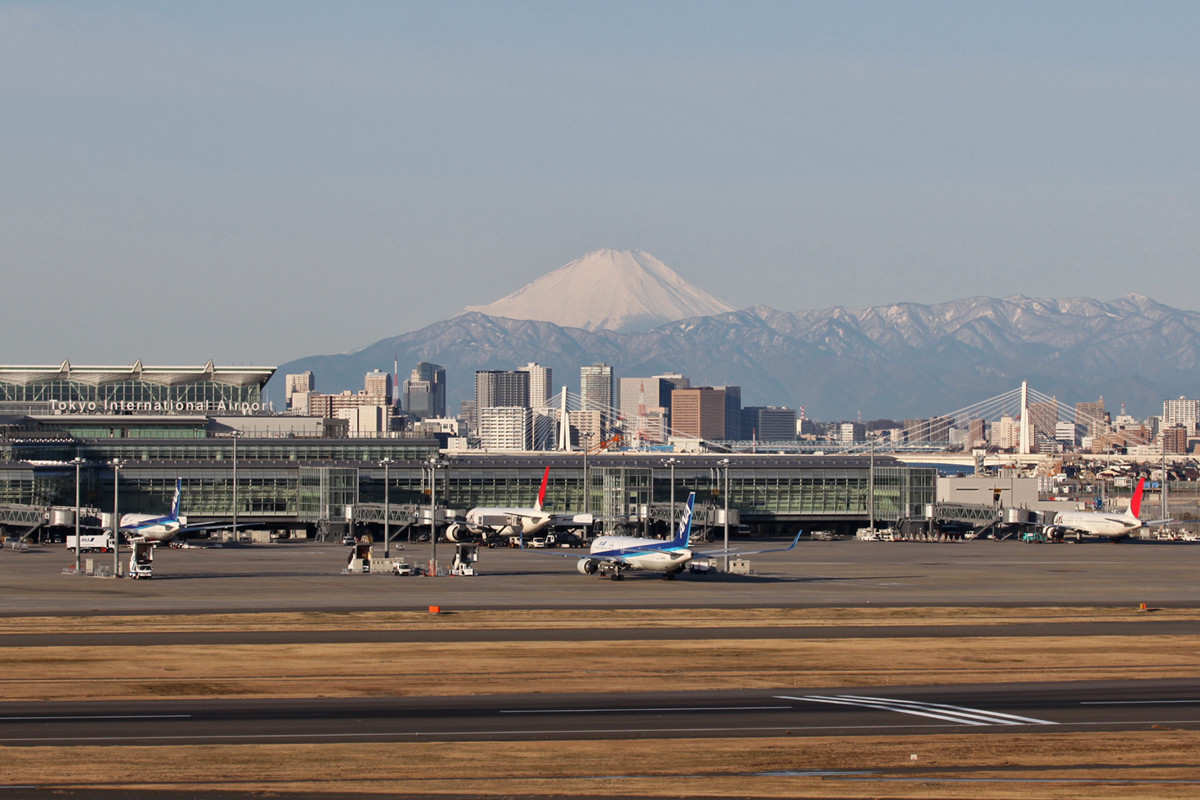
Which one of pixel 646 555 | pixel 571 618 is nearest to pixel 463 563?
pixel 646 555

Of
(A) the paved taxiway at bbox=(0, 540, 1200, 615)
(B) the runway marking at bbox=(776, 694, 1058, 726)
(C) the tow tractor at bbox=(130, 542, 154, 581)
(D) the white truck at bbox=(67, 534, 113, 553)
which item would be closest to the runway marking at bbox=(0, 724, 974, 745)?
(B) the runway marking at bbox=(776, 694, 1058, 726)

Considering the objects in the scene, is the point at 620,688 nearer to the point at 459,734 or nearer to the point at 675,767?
the point at 459,734

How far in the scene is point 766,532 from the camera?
575 feet

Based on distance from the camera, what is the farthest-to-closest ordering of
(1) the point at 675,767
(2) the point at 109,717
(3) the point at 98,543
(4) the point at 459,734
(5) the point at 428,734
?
(3) the point at 98,543 < (2) the point at 109,717 < (4) the point at 459,734 < (5) the point at 428,734 < (1) the point at 675,767

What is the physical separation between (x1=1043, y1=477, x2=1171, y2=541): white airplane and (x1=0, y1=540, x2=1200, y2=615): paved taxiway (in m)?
21.1

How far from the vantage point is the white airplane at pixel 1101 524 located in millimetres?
150625

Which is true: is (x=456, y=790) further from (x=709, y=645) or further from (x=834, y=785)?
(x=709, y=645)

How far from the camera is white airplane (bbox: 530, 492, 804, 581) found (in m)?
94.2

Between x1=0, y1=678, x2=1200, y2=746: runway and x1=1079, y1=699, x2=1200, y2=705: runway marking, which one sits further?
x1=1079, y1=699, x2=1200, y2=705: runway marking

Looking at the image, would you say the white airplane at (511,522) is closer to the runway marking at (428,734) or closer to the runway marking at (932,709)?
the runway marking at (932,709)

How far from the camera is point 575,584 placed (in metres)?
92.2

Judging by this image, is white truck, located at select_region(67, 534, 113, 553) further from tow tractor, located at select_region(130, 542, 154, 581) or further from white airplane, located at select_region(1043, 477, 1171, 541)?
white airplane, located at select_region(1043, 477, 1171, 541)

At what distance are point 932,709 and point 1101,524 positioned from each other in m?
118

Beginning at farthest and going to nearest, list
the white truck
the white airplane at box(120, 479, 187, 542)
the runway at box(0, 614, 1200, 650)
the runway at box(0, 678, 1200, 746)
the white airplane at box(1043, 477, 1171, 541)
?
the white airplane at box(1043, 477, 1171, 541), the white airplane at box(120, 479, 187, 542), the white truck, the runway at box(0, 614, 1200, 650), the runway at box(0, 678, 1200, 746)
